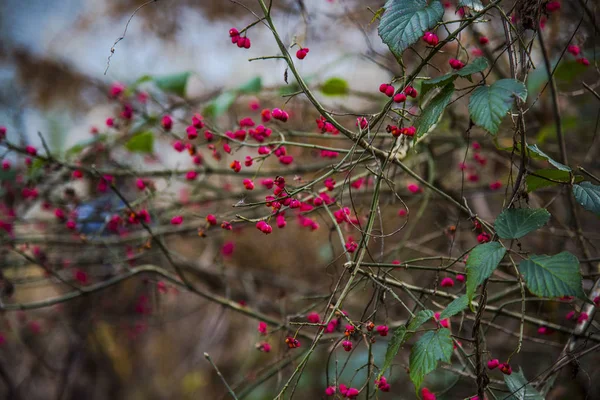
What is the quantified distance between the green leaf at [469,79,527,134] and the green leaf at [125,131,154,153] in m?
1.40

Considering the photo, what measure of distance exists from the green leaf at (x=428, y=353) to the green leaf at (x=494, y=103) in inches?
15.7

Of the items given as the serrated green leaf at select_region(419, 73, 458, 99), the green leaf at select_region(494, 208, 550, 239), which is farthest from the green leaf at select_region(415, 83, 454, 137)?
the green leaf at select_region(494, 208, 550, 239)

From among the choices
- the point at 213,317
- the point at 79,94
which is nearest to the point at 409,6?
the point at 79,94

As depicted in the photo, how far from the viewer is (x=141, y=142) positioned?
2008 mm

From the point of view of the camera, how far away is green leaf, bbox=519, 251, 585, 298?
2.72ft

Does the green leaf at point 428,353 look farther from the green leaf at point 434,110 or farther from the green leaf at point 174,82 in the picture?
the green leaf at point 174,82

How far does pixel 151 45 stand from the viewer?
347 centimetres

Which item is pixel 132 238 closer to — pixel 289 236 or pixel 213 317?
pixel 289 236

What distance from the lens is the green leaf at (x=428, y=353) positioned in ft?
2.97

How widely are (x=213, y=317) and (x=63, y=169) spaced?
2.08 meters

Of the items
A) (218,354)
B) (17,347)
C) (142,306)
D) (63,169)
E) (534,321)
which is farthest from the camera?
(218,354)

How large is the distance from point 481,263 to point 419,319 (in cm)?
18

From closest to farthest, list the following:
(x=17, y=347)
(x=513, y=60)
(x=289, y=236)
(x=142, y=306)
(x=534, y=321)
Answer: (x=513, y=60)
(x=534, y=321)
(x=142, y=306)
(x=17, y=347)
(x=289, y=236)

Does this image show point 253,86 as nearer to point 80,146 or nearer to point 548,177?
point 80,146
